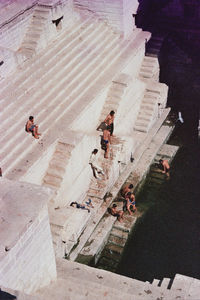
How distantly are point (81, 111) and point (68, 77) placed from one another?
2.05 m

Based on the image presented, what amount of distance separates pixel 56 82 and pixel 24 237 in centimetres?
875

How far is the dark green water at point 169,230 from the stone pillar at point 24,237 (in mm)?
4813

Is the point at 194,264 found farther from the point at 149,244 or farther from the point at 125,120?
the point at 125,120

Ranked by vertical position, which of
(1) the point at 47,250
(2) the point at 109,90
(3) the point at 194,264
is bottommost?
(1) the point at 47,250

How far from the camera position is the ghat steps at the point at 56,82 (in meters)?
14.8

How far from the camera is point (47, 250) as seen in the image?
11078mm

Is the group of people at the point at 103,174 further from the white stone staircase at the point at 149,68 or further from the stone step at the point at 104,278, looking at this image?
the white stone staircase at the point at 149,68

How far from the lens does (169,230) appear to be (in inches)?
633

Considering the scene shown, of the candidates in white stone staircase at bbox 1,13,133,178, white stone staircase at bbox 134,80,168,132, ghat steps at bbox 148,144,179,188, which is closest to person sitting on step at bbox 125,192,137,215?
ghat steps at bbox 148,144,179,188

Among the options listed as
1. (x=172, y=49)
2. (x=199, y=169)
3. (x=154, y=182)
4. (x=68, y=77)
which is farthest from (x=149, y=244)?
(x=172, y=49)

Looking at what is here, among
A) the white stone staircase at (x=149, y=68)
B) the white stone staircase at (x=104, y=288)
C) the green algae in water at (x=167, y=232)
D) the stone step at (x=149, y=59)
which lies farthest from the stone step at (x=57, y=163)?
the stone step at (x=149, y=59)

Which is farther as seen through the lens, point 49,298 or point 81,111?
point 81,111

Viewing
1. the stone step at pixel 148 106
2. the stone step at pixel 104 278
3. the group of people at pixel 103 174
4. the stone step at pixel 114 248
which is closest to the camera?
the stone step at pixel 104 278

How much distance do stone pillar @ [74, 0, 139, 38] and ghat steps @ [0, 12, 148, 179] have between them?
46 centimetres
